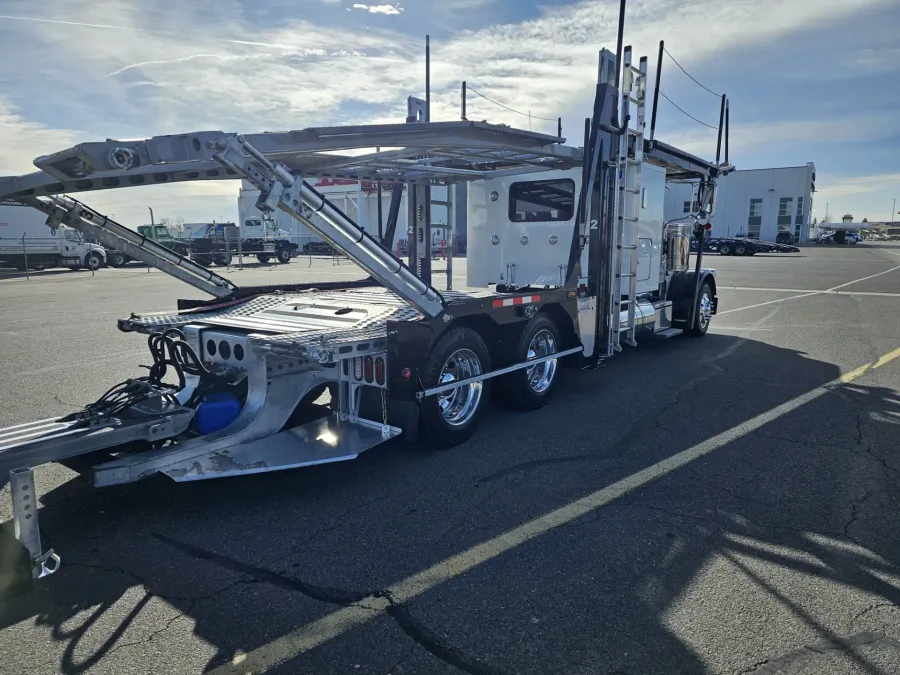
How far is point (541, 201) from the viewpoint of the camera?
760 centimetres

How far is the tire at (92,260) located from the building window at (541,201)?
2528 cm

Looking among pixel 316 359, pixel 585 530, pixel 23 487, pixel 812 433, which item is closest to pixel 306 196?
pixel 316 359

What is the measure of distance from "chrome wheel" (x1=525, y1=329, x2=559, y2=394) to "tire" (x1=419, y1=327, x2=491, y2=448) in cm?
82

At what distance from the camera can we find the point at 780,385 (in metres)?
7.20

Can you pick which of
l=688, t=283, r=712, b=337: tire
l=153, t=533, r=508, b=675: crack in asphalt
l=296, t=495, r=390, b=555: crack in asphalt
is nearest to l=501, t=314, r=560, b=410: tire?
l=296, t=495, r=390, b=555: crack in asphalt

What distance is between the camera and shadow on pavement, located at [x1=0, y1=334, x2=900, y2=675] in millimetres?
2711

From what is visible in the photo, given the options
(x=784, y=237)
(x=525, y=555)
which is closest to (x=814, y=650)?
(x=525, y=555)

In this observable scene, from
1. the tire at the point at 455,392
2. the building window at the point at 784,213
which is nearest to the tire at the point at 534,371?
the tire at the point at 455,392

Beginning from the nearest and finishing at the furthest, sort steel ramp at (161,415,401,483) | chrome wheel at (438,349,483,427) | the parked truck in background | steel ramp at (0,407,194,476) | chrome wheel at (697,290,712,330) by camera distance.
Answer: steel ramp at (0,407,194,476)
steel ramp at (161,415,401,483)
chrome wheel at (438,349,483,427)
chrome wheel at (697,290,712,330)
the parked truck in background

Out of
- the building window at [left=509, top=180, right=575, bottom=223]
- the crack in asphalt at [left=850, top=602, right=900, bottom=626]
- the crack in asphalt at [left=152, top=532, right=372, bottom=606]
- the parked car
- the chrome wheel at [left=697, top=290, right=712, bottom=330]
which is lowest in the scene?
the crack in asphalt at [left=152, top=532, right=372, bottom=606]

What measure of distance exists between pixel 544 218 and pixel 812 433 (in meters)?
3.73

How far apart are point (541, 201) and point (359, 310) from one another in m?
3.06

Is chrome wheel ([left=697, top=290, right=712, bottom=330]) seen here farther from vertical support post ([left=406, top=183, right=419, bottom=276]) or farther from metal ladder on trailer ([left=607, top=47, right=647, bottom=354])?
vertical support post ([left=406, top=183, right=419, bottom=276])

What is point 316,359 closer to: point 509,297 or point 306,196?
point 306,196
